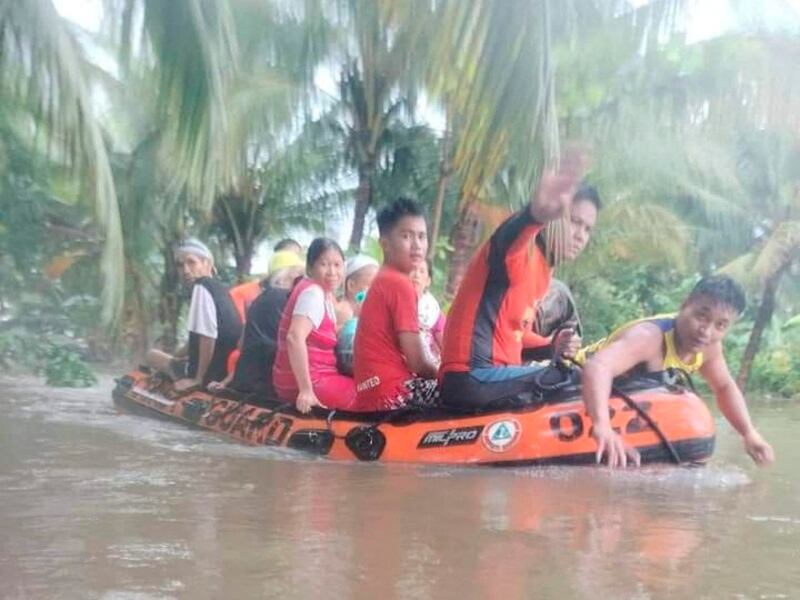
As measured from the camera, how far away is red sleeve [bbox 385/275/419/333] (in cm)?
612

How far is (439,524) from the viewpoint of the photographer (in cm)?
422

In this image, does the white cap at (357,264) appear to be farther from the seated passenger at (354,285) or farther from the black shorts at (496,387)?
the black shorts at (496,387)

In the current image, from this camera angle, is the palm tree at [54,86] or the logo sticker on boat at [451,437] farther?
the logo sticker on boat at [451,437]

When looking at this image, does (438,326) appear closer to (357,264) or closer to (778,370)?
(357,264)

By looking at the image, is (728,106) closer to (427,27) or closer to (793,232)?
(793,232)

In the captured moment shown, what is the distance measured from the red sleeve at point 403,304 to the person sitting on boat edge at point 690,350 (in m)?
1.09

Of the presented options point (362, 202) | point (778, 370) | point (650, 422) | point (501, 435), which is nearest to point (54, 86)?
point (501, 435)

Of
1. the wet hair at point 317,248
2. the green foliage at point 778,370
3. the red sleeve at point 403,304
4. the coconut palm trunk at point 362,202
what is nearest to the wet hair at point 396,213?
the red sleeve at point 403,304

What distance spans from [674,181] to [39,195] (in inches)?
347

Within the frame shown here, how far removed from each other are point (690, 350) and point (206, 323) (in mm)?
3981

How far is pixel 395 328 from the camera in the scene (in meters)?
6.19

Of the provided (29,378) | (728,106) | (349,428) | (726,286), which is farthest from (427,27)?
(728,106)

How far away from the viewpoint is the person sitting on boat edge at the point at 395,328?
20.1ft

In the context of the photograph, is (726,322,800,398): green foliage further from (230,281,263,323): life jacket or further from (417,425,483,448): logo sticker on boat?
(417,425,483,448): logo sticker on boat
